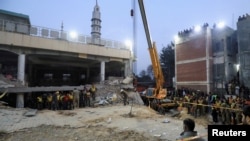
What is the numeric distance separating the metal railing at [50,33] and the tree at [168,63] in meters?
18.7

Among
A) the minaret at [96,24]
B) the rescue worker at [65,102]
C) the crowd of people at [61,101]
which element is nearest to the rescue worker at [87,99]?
the crowd of people at [61,101]

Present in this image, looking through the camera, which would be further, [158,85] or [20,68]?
[20,68]

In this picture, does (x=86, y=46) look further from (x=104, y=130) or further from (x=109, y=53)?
(x=104, y=130)

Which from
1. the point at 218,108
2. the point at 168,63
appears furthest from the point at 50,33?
the point at 168,63

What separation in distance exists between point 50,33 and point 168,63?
28.7 meters

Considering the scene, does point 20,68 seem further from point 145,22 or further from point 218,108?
point 218,108

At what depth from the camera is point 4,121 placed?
12.7 meters

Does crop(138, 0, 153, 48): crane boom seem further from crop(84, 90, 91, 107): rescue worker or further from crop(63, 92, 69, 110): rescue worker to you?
crop(63, 92, 69, 110): rescue worker

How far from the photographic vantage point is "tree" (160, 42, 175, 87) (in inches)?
1810

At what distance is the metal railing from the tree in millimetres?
18736

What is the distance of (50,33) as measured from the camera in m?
24.3

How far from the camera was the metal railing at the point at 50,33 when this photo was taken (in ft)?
72.1

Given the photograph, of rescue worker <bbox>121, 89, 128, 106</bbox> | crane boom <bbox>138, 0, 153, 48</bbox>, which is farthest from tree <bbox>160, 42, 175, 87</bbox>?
crane boom <bbox>138, 0, 153, 48</bbox>

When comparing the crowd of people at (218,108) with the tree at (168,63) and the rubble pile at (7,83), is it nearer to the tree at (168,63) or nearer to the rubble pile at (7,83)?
the rubble pile at (7,83)
